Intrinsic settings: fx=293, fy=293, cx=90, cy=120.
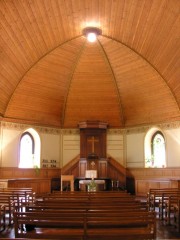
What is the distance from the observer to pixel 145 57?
15.3 metres

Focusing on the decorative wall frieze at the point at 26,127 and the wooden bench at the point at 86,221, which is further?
the decorative wall frieze at the point at 26,127

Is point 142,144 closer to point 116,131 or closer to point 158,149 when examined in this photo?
point 158,149

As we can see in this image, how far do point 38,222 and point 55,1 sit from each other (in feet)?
27.1

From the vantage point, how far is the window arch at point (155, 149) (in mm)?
18219

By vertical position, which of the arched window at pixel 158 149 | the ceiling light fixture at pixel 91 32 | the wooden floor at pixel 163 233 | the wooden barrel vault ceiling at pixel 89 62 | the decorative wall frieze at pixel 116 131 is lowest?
the wooden floor at pixel 163 233

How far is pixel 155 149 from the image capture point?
1848 cm

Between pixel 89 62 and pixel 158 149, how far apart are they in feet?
22.6

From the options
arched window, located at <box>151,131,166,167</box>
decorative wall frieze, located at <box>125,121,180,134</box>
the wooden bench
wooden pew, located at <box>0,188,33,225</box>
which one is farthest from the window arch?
the wooden bench

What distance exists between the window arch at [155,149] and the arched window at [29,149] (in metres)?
6.88

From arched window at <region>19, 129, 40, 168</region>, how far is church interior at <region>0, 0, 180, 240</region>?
63 millimetres

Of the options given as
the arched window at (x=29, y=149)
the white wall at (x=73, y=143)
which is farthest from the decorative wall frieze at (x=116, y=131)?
the arched window at (x=29, y=149)

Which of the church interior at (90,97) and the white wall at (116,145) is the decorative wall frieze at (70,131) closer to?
the church interior at (90,97)

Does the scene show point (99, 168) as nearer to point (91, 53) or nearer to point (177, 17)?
point (91, 53)

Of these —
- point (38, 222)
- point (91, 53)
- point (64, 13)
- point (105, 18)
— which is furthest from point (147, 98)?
point (38, 222)
